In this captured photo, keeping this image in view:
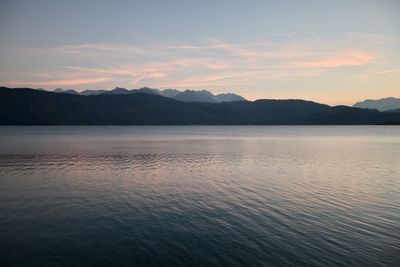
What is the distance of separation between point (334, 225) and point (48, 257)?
2545 centimetres

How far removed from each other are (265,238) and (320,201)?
16.3 metres

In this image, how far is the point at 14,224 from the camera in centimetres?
2731

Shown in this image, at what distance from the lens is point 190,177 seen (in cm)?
5338

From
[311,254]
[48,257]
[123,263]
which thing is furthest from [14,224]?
[311,254]

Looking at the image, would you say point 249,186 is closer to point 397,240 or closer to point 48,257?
point 397,240

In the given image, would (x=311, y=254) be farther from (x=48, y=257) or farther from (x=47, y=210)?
(x=47, y=210)

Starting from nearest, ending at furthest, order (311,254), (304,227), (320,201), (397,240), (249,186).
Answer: (311,254), (397,240), (304,227), (320,201), (249,186)

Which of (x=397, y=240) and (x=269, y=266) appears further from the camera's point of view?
(x=397, y=240)

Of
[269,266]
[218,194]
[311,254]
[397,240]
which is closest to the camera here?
[269,266]

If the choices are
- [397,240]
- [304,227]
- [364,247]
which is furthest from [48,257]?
[397,240]

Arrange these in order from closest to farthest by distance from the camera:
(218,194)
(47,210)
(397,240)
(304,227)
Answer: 1. (397,240)
2. (304,227)
3. (47,210)
4. (218,194)

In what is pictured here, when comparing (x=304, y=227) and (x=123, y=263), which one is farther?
(x=304, y=227)

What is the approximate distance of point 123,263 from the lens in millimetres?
19781

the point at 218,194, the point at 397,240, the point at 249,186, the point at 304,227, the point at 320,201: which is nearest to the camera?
the point at 397,240
